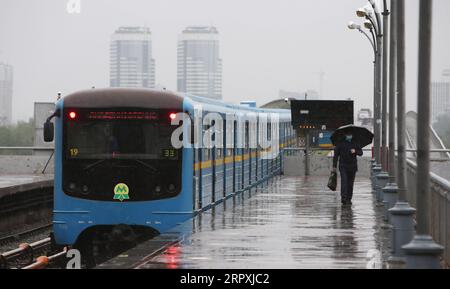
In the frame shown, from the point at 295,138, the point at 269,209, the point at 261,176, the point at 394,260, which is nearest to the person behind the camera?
the point at 394,260

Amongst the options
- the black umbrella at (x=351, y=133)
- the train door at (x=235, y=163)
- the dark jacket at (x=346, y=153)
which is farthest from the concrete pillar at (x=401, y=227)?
the train door at (x=235, y=163)

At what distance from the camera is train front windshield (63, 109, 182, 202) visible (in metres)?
21.5

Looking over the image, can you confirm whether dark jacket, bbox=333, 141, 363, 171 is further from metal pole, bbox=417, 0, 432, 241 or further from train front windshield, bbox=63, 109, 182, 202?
metal pole, bbox=417, 0, 432, 241

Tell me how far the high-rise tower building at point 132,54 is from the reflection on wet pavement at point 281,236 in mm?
37936

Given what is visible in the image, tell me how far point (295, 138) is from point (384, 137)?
2452cm

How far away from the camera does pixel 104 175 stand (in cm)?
2141

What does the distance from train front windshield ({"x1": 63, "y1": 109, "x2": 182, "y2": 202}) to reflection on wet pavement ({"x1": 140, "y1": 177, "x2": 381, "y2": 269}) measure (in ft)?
4.11

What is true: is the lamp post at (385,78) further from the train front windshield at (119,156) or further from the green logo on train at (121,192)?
the green logo on train at (121,192)

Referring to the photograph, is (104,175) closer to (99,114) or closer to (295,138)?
(99,114)

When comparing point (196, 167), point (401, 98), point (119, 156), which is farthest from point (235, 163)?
point (401, 98)
